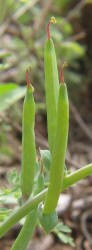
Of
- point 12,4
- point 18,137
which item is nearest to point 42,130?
point 18,137

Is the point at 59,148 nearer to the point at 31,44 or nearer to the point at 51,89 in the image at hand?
the point at 51,89

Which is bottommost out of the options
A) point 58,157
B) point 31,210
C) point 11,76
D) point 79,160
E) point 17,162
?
point 79,160

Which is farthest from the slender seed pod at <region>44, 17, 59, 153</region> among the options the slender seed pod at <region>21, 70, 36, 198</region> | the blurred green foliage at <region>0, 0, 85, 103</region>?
the blurred green foliage at <region>0, 0, 85, 103</region>

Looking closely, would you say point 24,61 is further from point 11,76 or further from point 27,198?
point 27,198

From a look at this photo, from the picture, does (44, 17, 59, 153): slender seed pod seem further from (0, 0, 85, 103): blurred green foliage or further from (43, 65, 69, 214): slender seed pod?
(0, 0, 85, 103): blurred green foliage

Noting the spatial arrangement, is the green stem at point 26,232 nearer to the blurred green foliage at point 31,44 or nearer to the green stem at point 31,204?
the green stem at point 31,204

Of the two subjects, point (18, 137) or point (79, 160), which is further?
point (18, 137)

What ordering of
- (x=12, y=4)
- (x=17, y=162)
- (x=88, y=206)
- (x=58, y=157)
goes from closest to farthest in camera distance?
(x=58, y=157) < (x=88, y=206) < (x=17, y=162) < (x=12, y=4)
